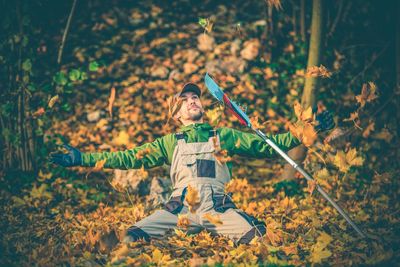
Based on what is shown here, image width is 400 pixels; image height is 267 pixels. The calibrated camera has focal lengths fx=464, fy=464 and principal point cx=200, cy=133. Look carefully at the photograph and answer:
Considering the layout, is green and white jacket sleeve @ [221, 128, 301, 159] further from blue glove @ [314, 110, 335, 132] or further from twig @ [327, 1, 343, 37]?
twig @ [327, 1, 343, 37]

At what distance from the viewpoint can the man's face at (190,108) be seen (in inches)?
137

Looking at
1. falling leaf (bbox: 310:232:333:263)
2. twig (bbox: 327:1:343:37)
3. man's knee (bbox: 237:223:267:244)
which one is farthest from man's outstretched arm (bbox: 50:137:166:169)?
twig (bbox: 327:1:343:37)

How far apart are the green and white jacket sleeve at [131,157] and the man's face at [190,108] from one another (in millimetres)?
254

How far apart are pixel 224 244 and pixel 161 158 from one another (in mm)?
796

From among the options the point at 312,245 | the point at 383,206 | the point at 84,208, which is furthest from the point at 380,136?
the point at 84,208

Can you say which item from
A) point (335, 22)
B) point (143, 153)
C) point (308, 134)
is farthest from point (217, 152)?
point (335, 22)

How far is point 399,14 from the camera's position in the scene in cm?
443

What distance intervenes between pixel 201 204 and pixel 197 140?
1.55 ft

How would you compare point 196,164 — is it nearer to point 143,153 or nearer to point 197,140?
point 197,140

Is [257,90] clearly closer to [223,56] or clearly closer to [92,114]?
[223,56]

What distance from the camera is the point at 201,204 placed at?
10.7ft

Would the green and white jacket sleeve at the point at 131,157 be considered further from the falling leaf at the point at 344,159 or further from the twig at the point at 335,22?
the twig at the point at 335,22

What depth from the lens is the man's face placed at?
3.49 meters

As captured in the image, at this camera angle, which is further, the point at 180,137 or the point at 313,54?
the point at 313,54
